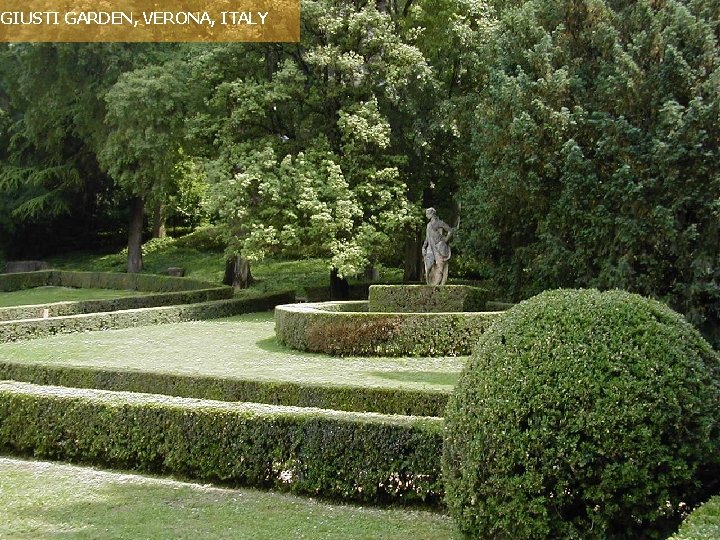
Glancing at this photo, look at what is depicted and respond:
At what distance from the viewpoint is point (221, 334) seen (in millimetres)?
19938

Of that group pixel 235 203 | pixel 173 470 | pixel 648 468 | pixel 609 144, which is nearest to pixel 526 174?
pixel 609 144

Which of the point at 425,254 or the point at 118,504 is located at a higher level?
the point at 425,254

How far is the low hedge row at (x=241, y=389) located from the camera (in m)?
9.65

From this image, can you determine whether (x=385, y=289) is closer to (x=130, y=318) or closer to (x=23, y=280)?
(x=130, y=318)

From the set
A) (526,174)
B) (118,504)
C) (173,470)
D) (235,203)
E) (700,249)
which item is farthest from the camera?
(235,203)

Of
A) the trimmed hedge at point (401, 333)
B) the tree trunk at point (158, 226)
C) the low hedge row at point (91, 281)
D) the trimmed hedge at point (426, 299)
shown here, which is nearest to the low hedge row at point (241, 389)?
the trimmed hedge at point (401, 333)

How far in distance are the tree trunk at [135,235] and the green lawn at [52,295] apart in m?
3.28

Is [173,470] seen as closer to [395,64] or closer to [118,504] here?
[118,504]

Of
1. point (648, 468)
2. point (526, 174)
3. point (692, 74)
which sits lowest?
point (648, 468)

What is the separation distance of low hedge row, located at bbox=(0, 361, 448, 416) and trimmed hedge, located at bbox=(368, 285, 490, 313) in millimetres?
7957

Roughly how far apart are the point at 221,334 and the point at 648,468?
15750 millimetres

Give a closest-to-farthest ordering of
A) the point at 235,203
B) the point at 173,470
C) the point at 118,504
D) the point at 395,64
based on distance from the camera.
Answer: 1. the point at 118,504
2. the point at 173,470
3. the point at 235,203
4. the point at 395,64

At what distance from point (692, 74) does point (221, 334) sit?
12.4 meters

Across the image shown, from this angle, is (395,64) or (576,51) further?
(395,64)
